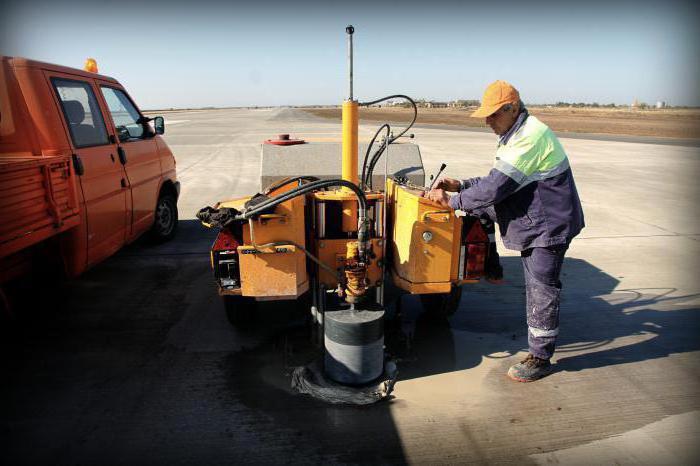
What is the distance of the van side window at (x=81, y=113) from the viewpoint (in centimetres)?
427

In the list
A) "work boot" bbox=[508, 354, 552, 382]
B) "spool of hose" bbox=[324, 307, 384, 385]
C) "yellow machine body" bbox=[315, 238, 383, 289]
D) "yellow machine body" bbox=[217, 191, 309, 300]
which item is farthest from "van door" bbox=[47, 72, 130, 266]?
"work boot" bbox=[508, 354, 552, 382]

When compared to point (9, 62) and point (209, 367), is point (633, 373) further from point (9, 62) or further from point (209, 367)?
point (9, 62)

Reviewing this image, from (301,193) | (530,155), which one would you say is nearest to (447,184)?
(530,155)

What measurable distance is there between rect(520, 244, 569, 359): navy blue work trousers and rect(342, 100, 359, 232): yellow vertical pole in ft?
4.22

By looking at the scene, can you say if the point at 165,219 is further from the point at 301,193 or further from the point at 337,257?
the point at 301,193

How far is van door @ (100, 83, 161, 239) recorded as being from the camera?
Result: 521 cm

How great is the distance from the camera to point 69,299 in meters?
4.79

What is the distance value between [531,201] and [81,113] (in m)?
4.04

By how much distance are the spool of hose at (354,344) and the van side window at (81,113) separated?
2.89m

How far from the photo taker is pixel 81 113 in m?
4.53

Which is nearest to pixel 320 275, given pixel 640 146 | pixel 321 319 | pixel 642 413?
pixel 321 319

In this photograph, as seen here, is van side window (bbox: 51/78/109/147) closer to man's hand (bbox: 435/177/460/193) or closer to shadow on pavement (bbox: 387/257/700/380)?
man's hand (bbox: 435/177/460/193)

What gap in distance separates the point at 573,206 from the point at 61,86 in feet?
Result: 14.2

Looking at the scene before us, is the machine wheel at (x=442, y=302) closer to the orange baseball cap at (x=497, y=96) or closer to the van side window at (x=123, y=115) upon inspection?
the orange baseball cap at (x=497, y=96)
